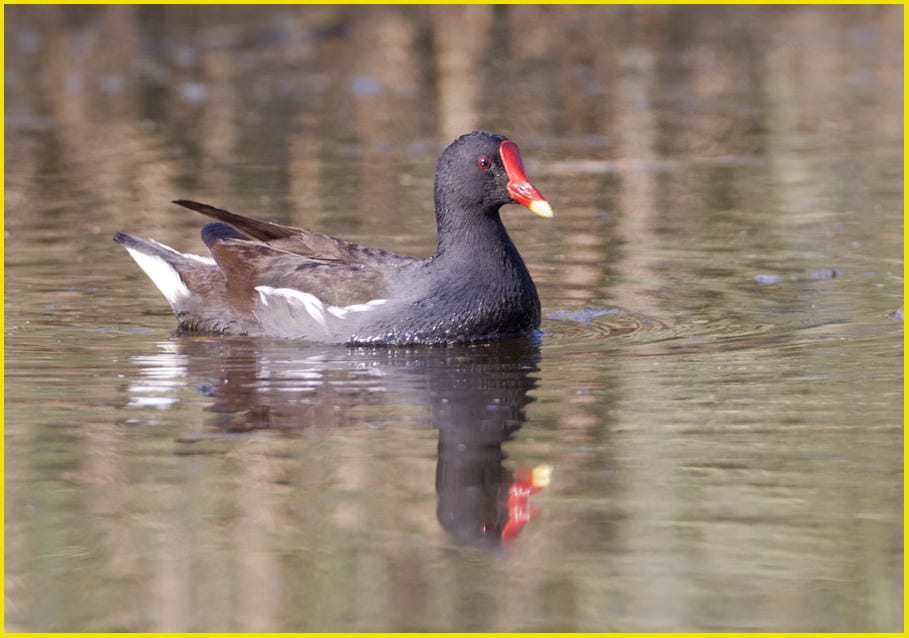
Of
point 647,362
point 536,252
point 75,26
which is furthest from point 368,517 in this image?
point 75,26

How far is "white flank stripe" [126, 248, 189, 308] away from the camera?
339 inches

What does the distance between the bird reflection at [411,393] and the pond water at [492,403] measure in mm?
20

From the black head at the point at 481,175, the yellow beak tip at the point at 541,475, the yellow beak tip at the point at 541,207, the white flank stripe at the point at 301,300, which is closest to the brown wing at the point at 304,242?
the white flank stripe at the point at 301,300

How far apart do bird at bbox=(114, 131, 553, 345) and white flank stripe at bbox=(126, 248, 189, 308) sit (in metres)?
0.03

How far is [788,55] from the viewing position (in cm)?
2042

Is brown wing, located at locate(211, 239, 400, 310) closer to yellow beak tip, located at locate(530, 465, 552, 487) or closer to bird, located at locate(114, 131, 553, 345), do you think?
bird, located at locate(114, 131, 553, 345)

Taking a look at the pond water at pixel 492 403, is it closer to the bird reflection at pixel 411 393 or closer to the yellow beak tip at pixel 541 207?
the bird reflection at pixel 411 393

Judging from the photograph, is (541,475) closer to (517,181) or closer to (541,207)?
(541,207)

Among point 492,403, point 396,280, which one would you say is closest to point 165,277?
point 396,280

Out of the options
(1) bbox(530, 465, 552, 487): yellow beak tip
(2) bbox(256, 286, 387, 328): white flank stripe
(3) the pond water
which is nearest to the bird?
(2) bbox(256, 286, 387, 328): white flank stripe

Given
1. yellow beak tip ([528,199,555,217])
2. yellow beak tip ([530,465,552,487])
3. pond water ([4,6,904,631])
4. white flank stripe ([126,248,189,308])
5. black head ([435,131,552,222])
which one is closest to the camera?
pond water ([4,6,904,631])

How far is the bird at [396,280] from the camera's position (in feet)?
25.8

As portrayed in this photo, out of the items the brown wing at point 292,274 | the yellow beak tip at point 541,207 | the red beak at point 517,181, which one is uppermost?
the red beak at point 517,181

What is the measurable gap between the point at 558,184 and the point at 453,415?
6.75m
